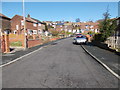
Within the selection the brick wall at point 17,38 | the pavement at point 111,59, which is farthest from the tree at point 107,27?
the brick wall at point 17,38

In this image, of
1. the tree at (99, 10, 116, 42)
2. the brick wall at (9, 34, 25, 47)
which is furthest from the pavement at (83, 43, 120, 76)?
the brick wall at (9, 34, 25, 47)

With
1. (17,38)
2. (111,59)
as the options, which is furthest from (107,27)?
(17,38)

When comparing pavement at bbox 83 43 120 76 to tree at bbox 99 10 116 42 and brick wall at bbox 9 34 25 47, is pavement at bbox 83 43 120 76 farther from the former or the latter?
brick wall at bbox 9 34 25 47

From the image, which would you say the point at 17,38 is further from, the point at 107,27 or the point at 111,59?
the point at 111,59

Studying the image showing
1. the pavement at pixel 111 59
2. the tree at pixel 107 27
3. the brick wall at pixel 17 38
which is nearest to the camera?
the pavement at pixel 111 59

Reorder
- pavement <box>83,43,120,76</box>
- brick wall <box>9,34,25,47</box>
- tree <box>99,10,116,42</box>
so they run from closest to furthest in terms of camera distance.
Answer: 1. pavement <box>83,43,120,76</box>
2. tree <box>99,10,116,42</box>
3. brick wall <box>9,34,25,47</box>

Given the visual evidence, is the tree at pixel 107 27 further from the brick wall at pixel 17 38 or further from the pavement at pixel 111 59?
the brick wall at pixel 17 38

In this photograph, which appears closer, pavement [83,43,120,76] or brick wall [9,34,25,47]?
pavement [83,43,120,76]

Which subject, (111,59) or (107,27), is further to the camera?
(107,27)

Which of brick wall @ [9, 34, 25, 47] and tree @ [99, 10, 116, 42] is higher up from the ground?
tree @ [99, 10, 116, 42]

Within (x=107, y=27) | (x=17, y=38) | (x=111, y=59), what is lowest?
(x=111, y=59)

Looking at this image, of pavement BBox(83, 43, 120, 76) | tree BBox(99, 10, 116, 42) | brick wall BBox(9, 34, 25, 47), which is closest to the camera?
pavement BBox(83, 43, 120, 76)

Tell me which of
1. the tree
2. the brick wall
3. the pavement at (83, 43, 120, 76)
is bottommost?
the pavement at (83, 43, 120, 76)

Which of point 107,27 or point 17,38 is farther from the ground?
point 107,27
